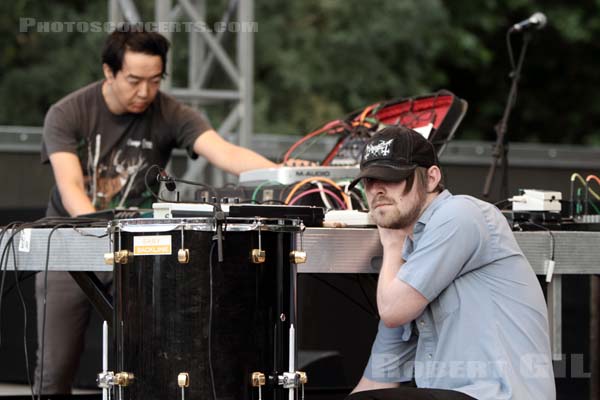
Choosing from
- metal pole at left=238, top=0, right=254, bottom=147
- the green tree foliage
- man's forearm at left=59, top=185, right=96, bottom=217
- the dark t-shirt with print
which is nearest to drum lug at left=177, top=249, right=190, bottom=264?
man's forearm at left=59, top=185, right=96, bottom=217

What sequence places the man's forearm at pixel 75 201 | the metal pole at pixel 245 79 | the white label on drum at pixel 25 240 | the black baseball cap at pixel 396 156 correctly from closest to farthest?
the black baseball cap at pixel 396 156 < the white label on drum at pixel 25 240 < the man's forearm at pixel 75 201 < the metal pole at pixel 245 79

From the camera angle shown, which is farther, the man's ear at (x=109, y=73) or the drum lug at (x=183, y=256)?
the man's ear at (x=109, y=73)

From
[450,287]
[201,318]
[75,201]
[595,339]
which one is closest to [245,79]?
[75,201]

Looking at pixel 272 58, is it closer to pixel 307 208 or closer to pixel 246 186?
pixel 246 186

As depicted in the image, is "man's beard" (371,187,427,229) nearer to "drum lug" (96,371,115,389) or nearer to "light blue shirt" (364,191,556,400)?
"light blue shirt" (364,191,556,400)

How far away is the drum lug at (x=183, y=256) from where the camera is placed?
2691mm

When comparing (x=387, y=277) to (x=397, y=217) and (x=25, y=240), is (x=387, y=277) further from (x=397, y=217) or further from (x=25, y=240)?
(x=25, y=240)

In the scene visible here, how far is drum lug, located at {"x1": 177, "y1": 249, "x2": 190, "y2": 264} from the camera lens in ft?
8.83

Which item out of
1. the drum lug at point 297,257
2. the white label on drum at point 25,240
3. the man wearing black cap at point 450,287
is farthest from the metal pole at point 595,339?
the white label on drum at point 25,240

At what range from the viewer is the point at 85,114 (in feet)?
13.8

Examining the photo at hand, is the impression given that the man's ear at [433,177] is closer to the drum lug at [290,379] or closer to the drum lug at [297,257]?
the drum lug at [297,257]

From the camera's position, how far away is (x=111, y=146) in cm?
421

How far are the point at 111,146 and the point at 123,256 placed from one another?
1.49m

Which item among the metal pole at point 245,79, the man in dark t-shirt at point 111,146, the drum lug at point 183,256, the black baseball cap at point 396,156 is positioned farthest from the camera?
the metal pole at point 245,79
